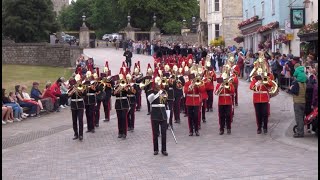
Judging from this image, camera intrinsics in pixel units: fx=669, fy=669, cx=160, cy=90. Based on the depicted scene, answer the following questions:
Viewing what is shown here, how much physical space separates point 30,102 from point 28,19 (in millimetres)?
35975

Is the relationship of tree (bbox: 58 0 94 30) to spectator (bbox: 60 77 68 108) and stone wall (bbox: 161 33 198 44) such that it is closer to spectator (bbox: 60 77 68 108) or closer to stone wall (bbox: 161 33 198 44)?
stone wall (bbox: 161 33 198 44)

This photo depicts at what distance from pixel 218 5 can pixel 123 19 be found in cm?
1843

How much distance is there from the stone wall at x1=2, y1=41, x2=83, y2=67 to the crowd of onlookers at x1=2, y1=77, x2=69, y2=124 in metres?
24.3

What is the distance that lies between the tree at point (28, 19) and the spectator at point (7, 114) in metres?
36.9

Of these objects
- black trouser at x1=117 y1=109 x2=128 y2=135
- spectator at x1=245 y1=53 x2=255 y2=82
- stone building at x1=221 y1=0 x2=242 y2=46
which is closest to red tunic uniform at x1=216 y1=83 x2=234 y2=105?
black trouser at x1=117 y1=109 x2=128 y2=135

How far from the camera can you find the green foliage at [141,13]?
259 feet

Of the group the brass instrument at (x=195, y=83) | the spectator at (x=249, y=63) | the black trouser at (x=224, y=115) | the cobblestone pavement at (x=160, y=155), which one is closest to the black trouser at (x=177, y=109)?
the cobblestone pavement at (x=160, y=155)

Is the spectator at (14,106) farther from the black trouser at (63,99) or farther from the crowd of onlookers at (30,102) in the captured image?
the black trouser at (63,99)

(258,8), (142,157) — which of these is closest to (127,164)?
(142,157)

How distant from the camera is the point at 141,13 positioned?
8112 cm

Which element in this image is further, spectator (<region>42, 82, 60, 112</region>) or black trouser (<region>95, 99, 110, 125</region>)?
spectator (<region>42, 82, 60, 112</region>)

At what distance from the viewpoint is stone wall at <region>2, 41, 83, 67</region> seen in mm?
51906

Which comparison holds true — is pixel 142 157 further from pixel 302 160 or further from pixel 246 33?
pixel 246 33

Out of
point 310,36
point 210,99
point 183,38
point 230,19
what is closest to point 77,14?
point 183,38
